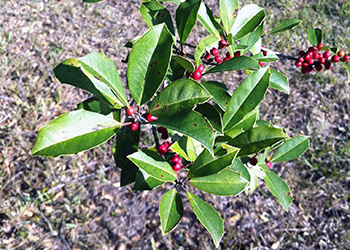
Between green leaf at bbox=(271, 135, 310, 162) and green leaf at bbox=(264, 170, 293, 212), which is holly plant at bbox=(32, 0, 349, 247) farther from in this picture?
green leaf at bbox=(271, 135, 310, 162)

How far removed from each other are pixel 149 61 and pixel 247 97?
0.29m

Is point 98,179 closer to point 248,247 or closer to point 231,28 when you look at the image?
point 248,247

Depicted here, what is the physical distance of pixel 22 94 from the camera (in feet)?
9.30

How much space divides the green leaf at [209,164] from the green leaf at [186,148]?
0.04 metres

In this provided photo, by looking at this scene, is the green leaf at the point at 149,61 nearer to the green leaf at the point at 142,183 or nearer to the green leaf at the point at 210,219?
the green leaf at the point at 142,183

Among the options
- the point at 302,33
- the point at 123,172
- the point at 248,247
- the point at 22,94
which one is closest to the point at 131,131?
the point at 123,172

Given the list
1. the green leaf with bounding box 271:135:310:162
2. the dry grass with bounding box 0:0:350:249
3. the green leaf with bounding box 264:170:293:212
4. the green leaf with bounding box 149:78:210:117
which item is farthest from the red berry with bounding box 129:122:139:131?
the dry grass with bounding box 0:0:350:249

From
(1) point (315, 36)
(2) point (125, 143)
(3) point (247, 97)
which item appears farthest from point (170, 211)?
(1) point (315, 36)

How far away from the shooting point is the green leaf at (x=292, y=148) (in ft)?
Result: 4.07

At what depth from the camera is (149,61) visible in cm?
79

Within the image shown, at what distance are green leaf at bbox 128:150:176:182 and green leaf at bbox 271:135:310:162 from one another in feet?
1.98

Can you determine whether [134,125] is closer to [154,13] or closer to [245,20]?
[154,13]

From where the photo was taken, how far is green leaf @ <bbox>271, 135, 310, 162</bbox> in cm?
124

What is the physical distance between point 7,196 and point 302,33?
11.4 feet
